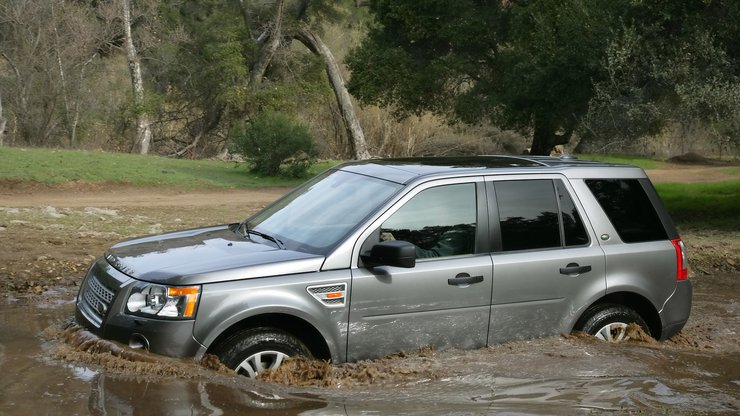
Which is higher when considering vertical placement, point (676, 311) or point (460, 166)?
point (460, 166)

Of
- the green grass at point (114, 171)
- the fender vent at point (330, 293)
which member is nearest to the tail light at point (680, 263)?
the fender vent at point (330, 293)

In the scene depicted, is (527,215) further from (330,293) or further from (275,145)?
(275,145)

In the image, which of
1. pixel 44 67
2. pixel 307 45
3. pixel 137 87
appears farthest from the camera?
pixel 307 45

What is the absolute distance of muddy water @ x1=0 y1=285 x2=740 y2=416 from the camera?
557 centimetres

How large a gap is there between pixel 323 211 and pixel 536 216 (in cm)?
156

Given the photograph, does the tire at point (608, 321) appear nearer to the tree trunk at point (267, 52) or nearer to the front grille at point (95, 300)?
the front grille at point (95, 300)

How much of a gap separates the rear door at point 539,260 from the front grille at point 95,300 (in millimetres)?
2608

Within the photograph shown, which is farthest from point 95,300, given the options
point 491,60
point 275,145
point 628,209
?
point 491,60

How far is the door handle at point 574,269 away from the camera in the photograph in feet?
22.6

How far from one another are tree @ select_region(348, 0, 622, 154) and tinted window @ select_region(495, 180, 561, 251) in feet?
38.3

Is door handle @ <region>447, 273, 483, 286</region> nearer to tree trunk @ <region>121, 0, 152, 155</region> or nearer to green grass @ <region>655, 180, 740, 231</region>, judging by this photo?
green grass @ <region>655, 180, 740, 231</region>

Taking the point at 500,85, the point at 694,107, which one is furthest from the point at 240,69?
the point at 694,107

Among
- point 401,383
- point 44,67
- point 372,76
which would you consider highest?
point 44,67

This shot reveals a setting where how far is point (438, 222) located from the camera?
21.9 feet
